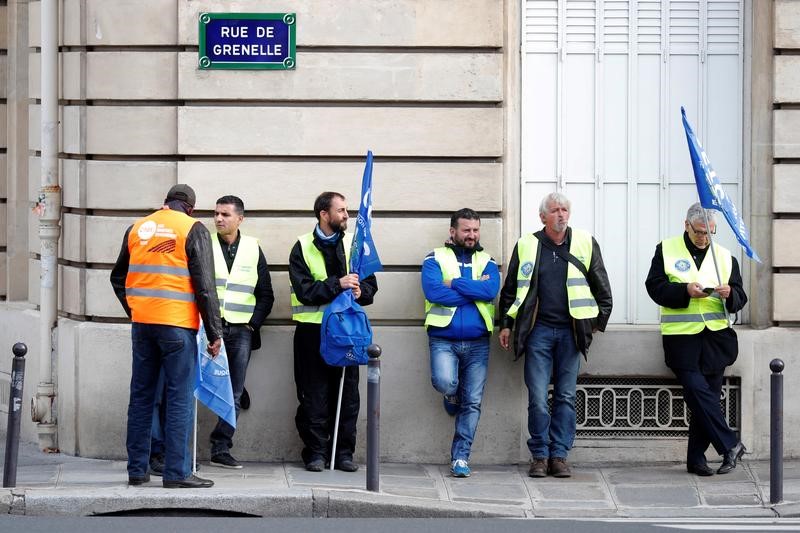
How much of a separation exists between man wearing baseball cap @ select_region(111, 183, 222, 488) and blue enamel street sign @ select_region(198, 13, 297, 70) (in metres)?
1.49

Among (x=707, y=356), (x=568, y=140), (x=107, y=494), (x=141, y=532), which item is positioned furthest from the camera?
(x=568, y=140)

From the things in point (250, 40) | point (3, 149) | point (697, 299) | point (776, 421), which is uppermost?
point (250, 40)

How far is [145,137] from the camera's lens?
1152cm

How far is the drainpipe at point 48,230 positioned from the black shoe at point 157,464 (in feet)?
4.42

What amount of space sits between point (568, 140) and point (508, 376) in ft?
5.98

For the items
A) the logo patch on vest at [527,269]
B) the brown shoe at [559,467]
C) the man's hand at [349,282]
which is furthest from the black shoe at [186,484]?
the logo patch on vest at [527,269]

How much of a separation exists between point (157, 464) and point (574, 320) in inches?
119

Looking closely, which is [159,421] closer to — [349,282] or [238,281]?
[238,281]

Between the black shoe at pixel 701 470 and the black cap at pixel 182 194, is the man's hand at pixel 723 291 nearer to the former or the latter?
the black shoe at pixel 701 470

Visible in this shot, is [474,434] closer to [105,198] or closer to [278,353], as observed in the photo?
[278,353]

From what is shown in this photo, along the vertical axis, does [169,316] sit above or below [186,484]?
above

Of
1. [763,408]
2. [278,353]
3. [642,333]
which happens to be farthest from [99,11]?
[763,408]

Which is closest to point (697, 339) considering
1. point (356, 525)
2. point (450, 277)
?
point (450, 277)

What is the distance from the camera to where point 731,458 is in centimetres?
1109
